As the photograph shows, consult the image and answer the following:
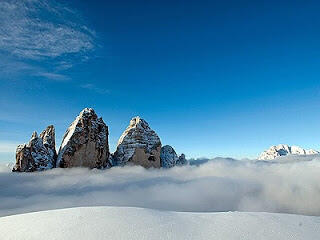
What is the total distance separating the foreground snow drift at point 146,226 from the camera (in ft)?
30.1

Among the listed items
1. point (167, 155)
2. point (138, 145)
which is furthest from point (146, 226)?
point (167, 155)

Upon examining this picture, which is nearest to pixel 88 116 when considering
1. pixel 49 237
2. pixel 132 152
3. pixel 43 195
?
pixel 132 152

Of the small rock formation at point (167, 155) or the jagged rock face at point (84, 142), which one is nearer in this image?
the jagged rock face at point (84, 142)

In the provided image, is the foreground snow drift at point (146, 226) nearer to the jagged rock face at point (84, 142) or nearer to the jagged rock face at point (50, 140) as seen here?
the jagged rock face at point (84, 142)

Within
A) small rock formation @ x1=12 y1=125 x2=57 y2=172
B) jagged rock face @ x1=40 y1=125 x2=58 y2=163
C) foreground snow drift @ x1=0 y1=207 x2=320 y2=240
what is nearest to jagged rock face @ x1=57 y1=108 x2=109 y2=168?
jagged rock face @ x1=40 y1=125 x2=58 y2=163

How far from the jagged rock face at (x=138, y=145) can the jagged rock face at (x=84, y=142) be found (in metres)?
17.9

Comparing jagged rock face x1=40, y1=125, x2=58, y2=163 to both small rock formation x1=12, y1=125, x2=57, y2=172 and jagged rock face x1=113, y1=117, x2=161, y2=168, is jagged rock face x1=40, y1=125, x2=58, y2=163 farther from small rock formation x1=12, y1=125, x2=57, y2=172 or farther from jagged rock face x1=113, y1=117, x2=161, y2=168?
jagged rock face x1=113, y1=117, x2=161, y2=168

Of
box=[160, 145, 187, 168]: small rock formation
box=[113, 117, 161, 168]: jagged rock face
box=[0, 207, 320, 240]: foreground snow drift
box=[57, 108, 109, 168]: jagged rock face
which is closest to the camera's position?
box=[0, 207, 320, 240]: foreground snow drift

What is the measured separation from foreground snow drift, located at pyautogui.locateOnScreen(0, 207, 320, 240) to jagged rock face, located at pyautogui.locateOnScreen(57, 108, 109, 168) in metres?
116

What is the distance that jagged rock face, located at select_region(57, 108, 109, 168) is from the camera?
122 meters

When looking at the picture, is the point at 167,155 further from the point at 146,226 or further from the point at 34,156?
the point at 146,226

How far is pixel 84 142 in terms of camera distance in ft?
406

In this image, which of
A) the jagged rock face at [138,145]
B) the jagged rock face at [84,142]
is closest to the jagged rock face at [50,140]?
the jagged rock face at [84,142]

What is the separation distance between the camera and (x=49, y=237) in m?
8.90
